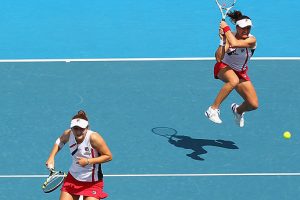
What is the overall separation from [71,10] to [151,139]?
26.2 ft

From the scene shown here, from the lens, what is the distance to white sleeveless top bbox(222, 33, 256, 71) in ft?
47.9

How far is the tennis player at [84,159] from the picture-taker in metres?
11.2

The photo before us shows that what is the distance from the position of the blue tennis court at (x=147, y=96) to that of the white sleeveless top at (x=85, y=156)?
175cm

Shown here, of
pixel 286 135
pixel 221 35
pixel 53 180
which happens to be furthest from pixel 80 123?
pixel 286 135

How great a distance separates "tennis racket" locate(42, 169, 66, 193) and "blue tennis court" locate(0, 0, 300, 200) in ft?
6.05

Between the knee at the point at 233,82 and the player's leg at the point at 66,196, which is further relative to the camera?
the knee at the point at 233,82

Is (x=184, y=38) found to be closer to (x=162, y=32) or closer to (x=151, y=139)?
(x=162, y=32)

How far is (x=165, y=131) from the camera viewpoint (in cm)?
1550

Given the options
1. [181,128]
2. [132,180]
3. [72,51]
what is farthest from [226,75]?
[72,51]

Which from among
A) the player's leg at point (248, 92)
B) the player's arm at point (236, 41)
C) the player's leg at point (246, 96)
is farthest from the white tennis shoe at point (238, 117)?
the player's arm at point (236, 41)

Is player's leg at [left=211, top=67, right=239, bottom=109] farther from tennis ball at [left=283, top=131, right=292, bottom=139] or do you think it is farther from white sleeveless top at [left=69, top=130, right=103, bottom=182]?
white sleeveless top at [left=69, top=130, right=103, bottom=182]

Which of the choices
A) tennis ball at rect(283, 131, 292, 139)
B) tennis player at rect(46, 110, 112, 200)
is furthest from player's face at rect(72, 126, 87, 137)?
tennis ball at rect(283, 131, 292, 139)

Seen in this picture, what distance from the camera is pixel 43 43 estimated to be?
65.4ft

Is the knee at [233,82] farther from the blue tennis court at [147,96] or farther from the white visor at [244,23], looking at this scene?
the blue tennis court at [147,96]
